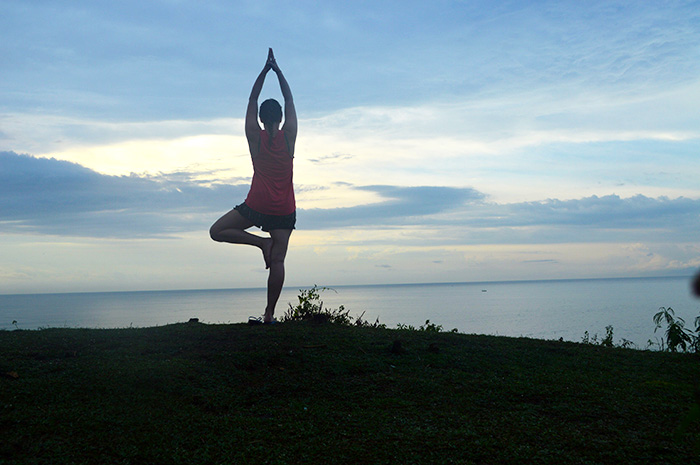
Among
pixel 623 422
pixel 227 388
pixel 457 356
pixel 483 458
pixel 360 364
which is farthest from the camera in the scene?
pixel 457 356

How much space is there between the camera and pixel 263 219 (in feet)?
21.7

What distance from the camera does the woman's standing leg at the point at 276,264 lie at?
6.66m

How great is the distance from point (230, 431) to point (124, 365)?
62.6 inches

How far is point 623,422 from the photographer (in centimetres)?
370

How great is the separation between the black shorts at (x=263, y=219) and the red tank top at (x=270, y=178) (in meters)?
0.05

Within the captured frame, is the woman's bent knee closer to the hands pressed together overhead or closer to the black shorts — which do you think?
the black shorts

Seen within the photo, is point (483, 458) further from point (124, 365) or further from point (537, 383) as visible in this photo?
point (124, 365)

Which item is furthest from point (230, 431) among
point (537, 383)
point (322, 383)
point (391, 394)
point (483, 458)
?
point (537, 383)

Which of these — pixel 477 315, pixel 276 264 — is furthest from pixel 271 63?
pixel 477 315

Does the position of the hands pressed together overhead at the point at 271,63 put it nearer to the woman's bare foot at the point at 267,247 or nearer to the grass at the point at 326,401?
the woman's bare foot at the point at 267,247

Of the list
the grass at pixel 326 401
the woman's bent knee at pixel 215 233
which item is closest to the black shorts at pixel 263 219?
the woman's bent knee at pixel 215 233

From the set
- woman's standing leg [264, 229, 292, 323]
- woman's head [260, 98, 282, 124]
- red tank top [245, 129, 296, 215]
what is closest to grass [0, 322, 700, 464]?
woman's standing leg [264, 229, 292, 323]

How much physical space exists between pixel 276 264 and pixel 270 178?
46.0 inches

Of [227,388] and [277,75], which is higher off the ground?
[277,75]
